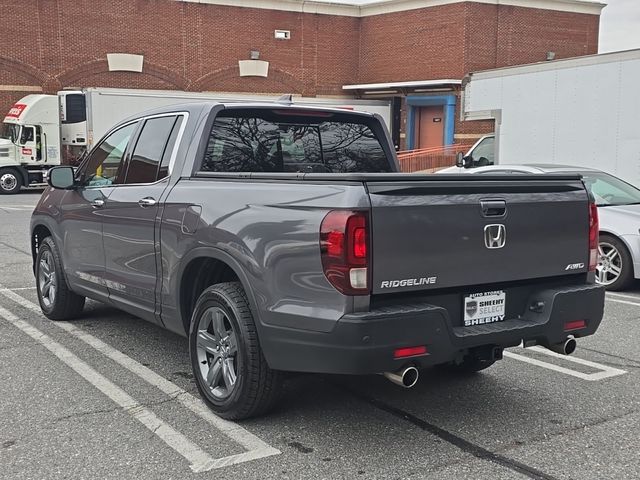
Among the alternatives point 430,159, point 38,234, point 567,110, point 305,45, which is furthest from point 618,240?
point 305,45

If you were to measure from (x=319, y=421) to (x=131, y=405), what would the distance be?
3.90ft

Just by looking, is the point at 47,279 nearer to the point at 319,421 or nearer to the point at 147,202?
the point at 147,202

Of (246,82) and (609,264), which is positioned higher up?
(246,82)

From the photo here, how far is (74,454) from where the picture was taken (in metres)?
3.86

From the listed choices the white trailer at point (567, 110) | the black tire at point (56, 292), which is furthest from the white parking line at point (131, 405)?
the white trailer at point (567, 110)

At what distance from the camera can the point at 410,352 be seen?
144 inches

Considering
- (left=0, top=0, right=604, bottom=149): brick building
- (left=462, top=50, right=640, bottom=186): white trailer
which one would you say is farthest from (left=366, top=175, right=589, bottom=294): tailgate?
(left=0, top=0, right=604, bottom=149): brick building

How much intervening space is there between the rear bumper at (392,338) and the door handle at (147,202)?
151cm

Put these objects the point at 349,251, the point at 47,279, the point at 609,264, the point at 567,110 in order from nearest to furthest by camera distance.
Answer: the point at 349,251 < the point at 47,279 < the point at 609,264 < the point at 567,110

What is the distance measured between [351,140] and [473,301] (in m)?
1.93

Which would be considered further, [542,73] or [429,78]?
[429,78]

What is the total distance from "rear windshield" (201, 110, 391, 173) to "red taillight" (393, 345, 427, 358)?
1942 mm

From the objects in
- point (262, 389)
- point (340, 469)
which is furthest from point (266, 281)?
point (340, 469)

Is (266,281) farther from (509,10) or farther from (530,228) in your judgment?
(509,10)
